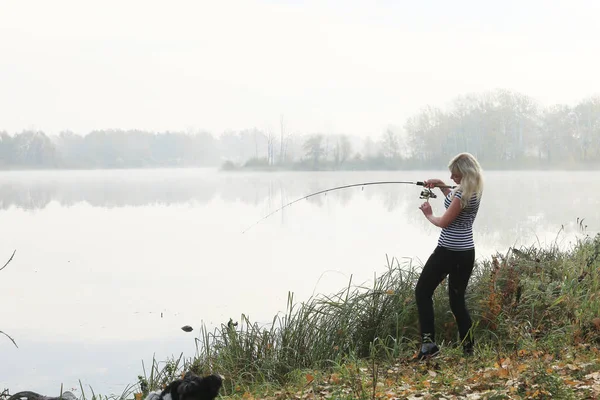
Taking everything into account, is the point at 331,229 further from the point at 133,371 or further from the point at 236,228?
the point at 133,371

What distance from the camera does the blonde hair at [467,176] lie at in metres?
5.67

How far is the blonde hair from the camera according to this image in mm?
5672

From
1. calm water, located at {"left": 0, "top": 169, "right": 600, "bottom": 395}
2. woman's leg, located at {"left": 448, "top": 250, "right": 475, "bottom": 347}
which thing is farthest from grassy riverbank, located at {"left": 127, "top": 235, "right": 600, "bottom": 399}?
calm water, located at {"left": 0, "top": 169, "right": 600, "bottom": 395}

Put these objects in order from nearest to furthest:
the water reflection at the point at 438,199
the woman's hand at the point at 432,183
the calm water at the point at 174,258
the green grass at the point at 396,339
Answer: the green grass at the point at 396,339 → the woman's hand at the point at 432,183 → the calm water at the point at 174,258 → the water reflection at the point at 438,199

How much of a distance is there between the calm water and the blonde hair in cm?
419

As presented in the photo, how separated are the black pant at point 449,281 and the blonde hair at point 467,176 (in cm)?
45

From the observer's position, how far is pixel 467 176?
5695 millimetres

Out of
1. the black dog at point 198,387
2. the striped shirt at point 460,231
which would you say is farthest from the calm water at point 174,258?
the black dog at point 198,387

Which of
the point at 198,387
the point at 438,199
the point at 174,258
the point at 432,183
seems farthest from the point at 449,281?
the point at 438,199

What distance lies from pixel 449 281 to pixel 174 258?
45.2 ft

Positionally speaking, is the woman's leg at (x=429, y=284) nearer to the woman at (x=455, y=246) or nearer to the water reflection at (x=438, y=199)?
the woman at (x=455, y=246)

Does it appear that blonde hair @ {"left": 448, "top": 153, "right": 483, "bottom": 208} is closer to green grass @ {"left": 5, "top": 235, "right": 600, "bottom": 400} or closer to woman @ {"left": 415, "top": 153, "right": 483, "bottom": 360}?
woman @ {"left": 415, "top": 153, "right": 483, "bottom": 360}

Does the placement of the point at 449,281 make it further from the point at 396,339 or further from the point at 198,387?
the point at 198,387

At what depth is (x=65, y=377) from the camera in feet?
29.6
